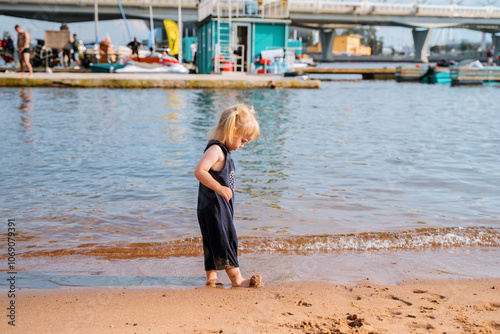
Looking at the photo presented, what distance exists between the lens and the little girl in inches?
149

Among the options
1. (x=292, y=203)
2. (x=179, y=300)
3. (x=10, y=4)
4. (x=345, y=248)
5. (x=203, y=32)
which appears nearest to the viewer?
(x=179, y=300)

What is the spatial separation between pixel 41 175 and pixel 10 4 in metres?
69.9

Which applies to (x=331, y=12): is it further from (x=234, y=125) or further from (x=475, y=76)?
(x=234, y=125)

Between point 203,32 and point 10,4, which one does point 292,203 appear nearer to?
point 203,32

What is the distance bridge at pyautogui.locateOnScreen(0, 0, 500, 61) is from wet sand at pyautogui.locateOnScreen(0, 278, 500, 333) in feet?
217

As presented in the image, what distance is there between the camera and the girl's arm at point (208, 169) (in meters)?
3.73

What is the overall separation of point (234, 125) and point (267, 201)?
290 cm

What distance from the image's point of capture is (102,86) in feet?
86.1

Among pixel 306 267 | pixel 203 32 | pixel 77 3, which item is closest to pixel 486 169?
pixel 306 267

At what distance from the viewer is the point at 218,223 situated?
3.87m

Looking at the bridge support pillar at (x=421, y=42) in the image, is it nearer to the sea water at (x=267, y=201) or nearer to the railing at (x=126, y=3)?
the railing at (x=126, y=3)

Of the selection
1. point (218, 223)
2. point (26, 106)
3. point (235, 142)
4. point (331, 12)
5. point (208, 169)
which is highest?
point (331, 12)

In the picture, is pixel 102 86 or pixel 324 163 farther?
pixel 102 86

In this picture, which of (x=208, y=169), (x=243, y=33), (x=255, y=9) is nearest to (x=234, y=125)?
(x=208, y=169)
